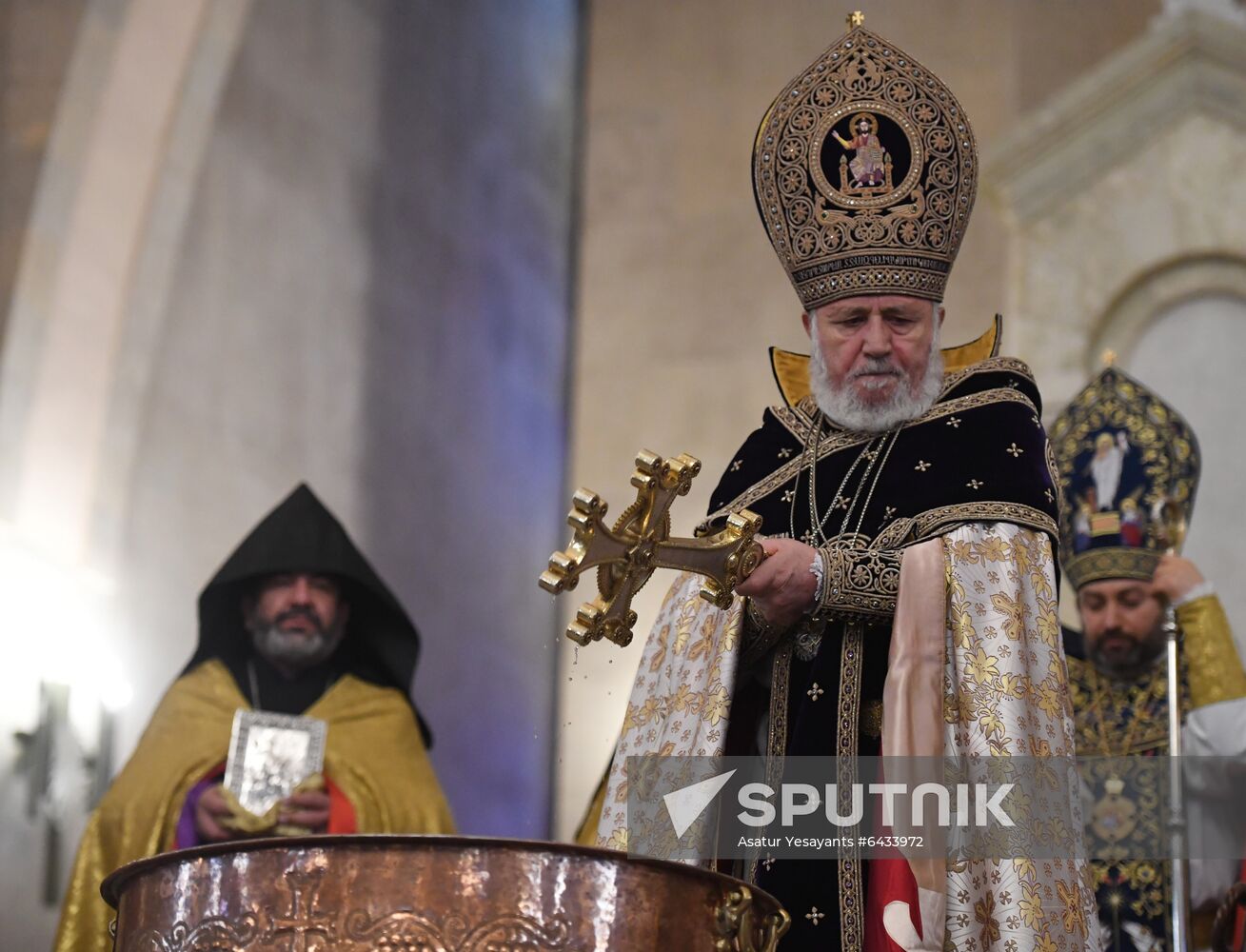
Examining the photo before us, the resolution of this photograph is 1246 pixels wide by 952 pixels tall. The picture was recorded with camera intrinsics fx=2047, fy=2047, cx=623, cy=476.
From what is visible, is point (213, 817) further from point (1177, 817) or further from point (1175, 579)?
point (1175, 579)

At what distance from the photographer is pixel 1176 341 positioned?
28.8ft

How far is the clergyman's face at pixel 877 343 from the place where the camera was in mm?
4273

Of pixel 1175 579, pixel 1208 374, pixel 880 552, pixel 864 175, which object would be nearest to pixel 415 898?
pixel 880 552

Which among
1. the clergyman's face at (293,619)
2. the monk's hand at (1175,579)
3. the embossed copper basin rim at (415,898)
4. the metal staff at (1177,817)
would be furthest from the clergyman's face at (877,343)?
the clergyman's face at (293,619)

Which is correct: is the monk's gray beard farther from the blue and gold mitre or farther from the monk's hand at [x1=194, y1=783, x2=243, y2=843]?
the blue and gold mitre

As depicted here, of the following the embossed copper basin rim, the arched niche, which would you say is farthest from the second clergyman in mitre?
the arched niche

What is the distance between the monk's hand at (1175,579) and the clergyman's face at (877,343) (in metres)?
2.12

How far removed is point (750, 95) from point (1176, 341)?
9.17ft

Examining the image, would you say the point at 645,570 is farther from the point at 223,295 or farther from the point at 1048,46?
the point at 1048,46

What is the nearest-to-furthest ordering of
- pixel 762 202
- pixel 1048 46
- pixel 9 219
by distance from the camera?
pixel 762 202, pixel 9 219, pixel 1048 46

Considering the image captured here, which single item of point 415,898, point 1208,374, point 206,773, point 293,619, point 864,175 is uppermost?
point 1208,374

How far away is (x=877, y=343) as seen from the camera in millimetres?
4277

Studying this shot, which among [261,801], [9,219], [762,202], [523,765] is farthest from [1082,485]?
[523,765]

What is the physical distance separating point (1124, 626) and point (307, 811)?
102 inches
